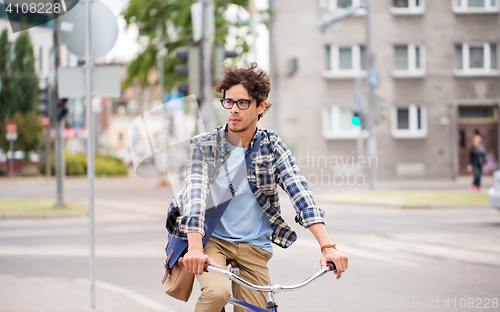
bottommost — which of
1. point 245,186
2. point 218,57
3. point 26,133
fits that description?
point 245,186

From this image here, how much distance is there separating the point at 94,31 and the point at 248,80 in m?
2.87

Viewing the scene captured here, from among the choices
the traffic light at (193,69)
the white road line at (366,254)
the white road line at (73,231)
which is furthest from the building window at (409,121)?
the white road line at (366,254)

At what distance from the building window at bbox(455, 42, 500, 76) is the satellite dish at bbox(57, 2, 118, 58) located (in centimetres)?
2379

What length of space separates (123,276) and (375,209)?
8.72m

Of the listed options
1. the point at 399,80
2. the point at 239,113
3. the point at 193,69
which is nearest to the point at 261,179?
the point at 239,113

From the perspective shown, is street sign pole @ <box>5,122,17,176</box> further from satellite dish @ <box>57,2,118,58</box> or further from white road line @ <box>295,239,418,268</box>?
satellite dish @ <box>57,2,118,58</box>

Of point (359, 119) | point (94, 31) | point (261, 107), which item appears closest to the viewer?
point (261, 107)

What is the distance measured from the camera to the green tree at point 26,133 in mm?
32438

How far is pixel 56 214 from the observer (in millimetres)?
13281

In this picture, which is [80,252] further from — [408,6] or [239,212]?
[408,6]

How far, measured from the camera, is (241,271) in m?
2.79

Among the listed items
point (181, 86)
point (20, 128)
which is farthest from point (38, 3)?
point (20, 128)

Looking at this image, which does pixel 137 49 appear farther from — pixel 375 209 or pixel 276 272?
pixel 276 272

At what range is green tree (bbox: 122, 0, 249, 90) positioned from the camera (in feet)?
66.8
